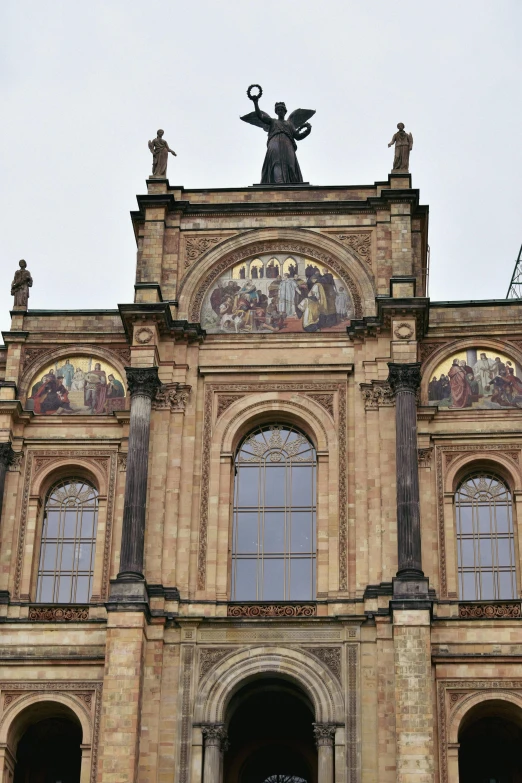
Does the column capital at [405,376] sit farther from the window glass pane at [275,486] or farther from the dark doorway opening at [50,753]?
the dark doorway opening at [50,753]

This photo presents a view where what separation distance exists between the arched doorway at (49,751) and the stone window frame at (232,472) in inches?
188

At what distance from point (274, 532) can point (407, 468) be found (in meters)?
3.57

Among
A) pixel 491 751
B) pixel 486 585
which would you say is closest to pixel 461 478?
pixel 486 585

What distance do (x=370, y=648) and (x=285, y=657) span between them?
183 cm

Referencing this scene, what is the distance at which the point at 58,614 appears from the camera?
33.2 m

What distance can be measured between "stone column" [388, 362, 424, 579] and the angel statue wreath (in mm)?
7702

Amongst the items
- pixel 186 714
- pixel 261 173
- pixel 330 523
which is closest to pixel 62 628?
pixel 186 714

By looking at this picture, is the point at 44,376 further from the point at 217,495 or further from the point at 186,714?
the point at 186,714

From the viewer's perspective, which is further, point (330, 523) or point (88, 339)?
point (88, 339)

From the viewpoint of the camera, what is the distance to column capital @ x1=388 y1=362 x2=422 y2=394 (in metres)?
33.9

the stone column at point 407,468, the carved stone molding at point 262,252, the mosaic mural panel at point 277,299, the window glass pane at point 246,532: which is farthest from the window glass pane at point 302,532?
the carved stone molding at point 262,252

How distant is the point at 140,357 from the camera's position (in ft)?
114

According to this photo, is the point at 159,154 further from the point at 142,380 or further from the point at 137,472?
the point at 137,472

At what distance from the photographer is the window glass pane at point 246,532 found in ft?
112
